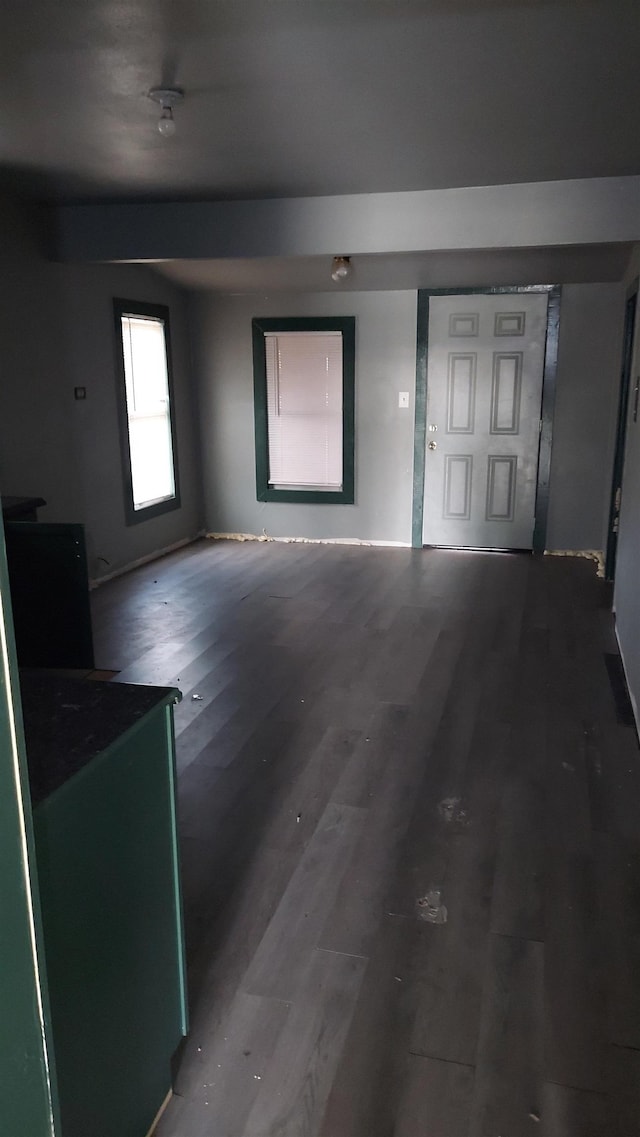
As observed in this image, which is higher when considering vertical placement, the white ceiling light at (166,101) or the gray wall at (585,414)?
the white ceiling light at (166,101)

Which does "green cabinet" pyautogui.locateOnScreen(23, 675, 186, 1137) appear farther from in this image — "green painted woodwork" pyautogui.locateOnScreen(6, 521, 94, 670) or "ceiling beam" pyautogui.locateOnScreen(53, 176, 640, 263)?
"ceiling beam" pyautogui.locateOnScreen(53, 176, 640, 263)

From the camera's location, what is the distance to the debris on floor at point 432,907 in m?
2.30

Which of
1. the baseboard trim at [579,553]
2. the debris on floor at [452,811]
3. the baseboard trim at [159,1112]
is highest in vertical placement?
the baseboard trim at [579,553]

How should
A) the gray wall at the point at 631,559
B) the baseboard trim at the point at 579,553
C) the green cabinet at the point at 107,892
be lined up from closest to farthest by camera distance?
the green cabinet at the point at 107,892 < the gray wall at the point at 631,559 < the baseboard trim at the point at 579,553

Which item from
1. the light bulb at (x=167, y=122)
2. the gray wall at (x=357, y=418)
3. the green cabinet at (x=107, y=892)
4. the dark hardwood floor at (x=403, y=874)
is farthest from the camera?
the gray wall at (x=357, y=418)

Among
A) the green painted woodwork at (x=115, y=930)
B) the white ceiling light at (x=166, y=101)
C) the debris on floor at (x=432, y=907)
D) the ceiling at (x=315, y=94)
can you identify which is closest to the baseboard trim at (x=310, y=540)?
the ceiling at (x=315, y=94)

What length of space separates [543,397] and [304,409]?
6.39 ft

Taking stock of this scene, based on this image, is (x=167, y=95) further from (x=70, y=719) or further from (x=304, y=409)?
(x=304, y=409)

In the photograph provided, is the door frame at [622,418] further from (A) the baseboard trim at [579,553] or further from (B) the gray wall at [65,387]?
(B) the gray wall at [65,387]

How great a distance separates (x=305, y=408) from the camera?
6.89 meters

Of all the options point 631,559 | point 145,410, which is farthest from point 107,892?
point 145,410

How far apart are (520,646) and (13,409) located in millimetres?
3179

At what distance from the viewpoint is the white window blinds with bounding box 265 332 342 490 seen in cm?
677

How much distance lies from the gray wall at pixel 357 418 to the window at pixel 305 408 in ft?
0.28
